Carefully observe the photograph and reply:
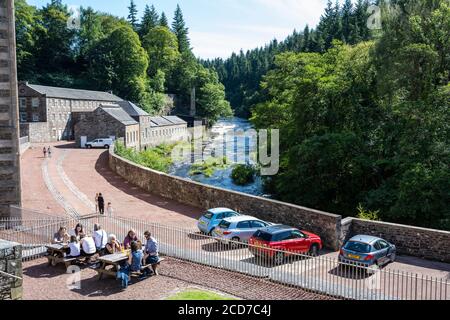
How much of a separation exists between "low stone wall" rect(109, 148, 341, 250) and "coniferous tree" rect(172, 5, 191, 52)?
339 ft

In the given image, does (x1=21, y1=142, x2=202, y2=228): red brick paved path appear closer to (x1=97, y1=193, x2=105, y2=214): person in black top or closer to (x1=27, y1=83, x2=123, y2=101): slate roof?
(x1=97, y1=193, x2=105, y2=214): person in black top

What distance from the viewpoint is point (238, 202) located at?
23156mm

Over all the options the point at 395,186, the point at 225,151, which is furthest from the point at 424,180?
the point at 225,151

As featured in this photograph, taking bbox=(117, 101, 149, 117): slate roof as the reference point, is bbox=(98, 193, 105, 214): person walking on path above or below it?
below

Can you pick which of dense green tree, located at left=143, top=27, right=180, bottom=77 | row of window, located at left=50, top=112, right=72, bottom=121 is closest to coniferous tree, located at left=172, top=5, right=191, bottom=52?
dense green tree, located at left=143, top=27, right=180, bottom=77

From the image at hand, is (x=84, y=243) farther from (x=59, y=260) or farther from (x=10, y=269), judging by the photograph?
(x=10, y=269)

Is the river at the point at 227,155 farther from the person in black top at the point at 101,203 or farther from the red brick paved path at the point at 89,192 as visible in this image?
the person in black top at the point at 101,203

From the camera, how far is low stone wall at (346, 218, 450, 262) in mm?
18109

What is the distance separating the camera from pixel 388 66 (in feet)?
103

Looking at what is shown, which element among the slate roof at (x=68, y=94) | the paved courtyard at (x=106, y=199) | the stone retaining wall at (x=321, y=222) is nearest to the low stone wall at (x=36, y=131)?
the slate roof at (x=68, y=94)

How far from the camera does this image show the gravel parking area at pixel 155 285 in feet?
36.9
